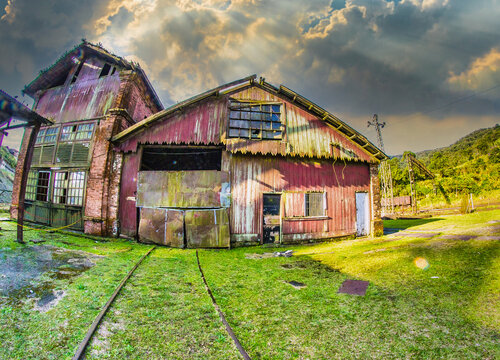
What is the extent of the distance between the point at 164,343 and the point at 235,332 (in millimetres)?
912

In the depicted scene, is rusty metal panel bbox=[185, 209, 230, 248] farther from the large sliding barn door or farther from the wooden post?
the wooden post

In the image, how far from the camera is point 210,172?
30.1 feet

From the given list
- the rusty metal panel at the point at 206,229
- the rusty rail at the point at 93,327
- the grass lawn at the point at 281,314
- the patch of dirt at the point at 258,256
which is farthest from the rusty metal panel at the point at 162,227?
the rusty rail at the point at 93,327

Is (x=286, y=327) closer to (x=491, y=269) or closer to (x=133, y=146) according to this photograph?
(x=491, y=269)

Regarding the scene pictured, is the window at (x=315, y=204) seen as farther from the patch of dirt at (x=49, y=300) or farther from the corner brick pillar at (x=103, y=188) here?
the corner brick pillar at (x=103, y=188)

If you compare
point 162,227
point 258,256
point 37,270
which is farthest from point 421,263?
point 37,270

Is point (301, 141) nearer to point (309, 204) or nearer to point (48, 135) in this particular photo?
point (309, 204)

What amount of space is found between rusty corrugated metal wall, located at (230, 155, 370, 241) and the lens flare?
15.6ft

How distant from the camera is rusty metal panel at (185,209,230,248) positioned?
8.71 m

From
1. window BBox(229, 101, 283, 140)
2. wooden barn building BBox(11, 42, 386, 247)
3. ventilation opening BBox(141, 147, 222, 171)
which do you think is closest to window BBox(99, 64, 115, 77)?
wooden barn building BBox(11, 42, 386, 247)

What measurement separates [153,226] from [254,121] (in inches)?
275

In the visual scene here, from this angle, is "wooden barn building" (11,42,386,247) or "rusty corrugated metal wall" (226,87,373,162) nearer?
"wooden barn building" (11,42,386,247)

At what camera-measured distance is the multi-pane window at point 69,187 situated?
10391 millimetres

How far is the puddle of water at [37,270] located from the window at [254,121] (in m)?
7.43
